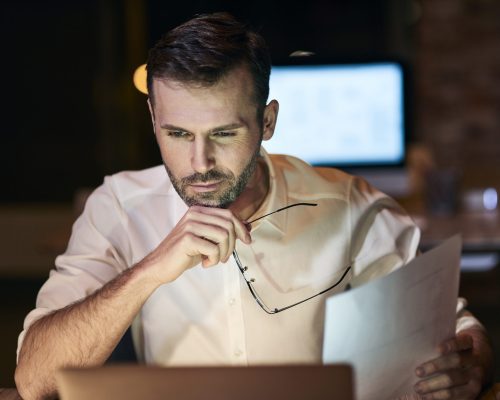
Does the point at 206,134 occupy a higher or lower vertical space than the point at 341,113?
higher

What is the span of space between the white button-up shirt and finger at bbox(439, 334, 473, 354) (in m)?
0.25

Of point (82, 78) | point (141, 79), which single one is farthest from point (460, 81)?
point (141, 79)

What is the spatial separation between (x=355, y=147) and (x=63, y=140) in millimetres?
3796

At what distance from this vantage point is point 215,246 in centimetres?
132

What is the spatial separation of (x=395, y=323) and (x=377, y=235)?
39 centimetres

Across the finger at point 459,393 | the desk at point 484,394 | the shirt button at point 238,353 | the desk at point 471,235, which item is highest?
the finger at point 459,393

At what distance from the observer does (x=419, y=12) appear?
17.4 ft

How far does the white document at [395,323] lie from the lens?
1181mm

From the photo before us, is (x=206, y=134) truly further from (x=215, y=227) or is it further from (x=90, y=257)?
(x=90, y=257)

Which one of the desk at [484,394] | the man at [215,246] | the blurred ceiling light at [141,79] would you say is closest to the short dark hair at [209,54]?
the man at [215,246]

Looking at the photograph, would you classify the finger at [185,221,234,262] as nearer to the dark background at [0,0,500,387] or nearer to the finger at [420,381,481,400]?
the finger at [420,381,481,400]

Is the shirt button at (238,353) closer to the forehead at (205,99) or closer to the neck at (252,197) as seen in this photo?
the neck at (252,197)

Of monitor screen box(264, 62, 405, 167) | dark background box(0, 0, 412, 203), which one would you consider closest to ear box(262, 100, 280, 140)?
monitor screen box(264, 62, 405, 167)

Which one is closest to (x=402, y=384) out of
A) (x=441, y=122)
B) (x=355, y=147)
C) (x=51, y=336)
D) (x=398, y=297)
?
(x=398, y=297)
